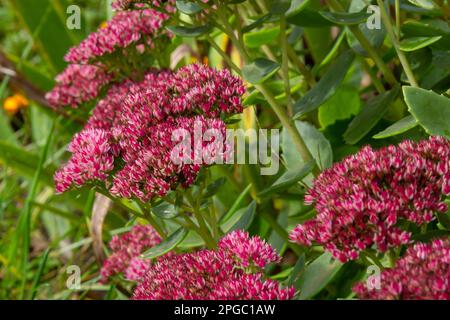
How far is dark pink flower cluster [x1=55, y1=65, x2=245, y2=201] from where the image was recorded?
5.98ft

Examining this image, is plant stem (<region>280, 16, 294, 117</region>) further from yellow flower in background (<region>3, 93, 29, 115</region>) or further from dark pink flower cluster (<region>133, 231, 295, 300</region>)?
yellow flower in background (<region>3, 93, 29, 115</region>)

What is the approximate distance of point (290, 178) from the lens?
82.2 inches

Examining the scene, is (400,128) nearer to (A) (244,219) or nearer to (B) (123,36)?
(A) (244,219)

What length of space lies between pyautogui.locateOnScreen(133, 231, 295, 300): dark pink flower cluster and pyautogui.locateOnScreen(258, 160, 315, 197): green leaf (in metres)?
0.35

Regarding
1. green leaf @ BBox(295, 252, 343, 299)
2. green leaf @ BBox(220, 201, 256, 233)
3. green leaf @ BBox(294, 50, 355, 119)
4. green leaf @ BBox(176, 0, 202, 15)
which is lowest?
green leaf @ BBox(220, 201, 256, 233)

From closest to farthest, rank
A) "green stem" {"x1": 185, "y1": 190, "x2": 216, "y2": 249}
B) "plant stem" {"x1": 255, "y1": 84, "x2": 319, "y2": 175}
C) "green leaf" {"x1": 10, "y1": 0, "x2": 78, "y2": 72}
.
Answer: "green stem" {"x1": 185, "y1": 190, "x2": 216, "y2": 249}
"plant stem" {"x1": 255, "y1": 84, "x2": 319, "y2": 175}
"green leaf" {"x1": 10, "y1": 0, "x2": 78, "y2": 72}

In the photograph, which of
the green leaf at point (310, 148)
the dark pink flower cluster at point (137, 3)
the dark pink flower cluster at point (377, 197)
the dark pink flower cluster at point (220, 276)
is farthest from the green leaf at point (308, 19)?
the dark pink flower cluster at point (220, 276)

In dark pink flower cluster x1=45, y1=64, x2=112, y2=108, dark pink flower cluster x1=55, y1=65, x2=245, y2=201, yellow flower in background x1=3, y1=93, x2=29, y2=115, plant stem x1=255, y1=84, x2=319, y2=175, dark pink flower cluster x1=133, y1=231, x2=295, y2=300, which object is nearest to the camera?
dark pink flower cluster x1=133, y1=231, x2=295, y2=300

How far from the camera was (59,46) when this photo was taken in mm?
3830

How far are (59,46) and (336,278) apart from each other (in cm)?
211

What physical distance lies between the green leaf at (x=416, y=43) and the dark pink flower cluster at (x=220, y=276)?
713 millimetres

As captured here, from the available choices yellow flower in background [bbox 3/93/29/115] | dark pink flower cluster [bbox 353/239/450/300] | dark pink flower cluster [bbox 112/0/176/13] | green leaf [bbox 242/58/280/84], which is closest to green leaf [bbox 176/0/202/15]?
dark pink flower cluster [bbox 112/0/176/13]

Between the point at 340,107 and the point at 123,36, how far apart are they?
0.72 metres

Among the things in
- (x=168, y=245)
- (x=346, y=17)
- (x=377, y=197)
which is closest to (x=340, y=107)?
(x=346, y=17)
